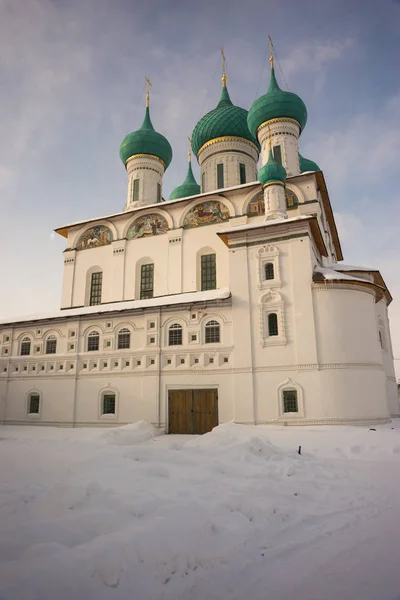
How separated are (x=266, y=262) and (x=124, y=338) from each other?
6.66 m

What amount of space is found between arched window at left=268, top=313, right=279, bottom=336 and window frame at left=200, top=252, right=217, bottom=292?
4922mm

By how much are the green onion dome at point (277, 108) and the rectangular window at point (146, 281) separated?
375 inches

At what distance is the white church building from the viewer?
46.4 ft

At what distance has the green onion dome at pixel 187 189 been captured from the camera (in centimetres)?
2820

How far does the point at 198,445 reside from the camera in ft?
29.6

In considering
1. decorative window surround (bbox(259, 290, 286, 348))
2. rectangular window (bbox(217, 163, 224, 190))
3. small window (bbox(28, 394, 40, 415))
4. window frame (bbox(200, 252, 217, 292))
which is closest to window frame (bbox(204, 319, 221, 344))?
decorative window surround (bbox(259, 290, 286, 348))

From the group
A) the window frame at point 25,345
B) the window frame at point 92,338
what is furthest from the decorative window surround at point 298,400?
the window frame at point 25,345

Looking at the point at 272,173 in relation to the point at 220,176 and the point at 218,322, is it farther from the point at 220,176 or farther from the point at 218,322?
the point at 218,322

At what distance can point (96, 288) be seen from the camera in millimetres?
22125

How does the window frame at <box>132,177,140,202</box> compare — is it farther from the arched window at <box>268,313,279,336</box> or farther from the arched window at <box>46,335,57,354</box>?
the arched window at <box>268,313,279,336</box>

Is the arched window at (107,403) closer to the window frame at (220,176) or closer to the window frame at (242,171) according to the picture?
the window frame at (220,176)

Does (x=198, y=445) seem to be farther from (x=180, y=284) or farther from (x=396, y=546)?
(x=180, y=284)

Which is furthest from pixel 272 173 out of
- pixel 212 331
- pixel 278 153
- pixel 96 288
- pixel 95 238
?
pixel 96 288

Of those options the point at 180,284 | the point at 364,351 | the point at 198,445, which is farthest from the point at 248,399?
the point at 180,284
